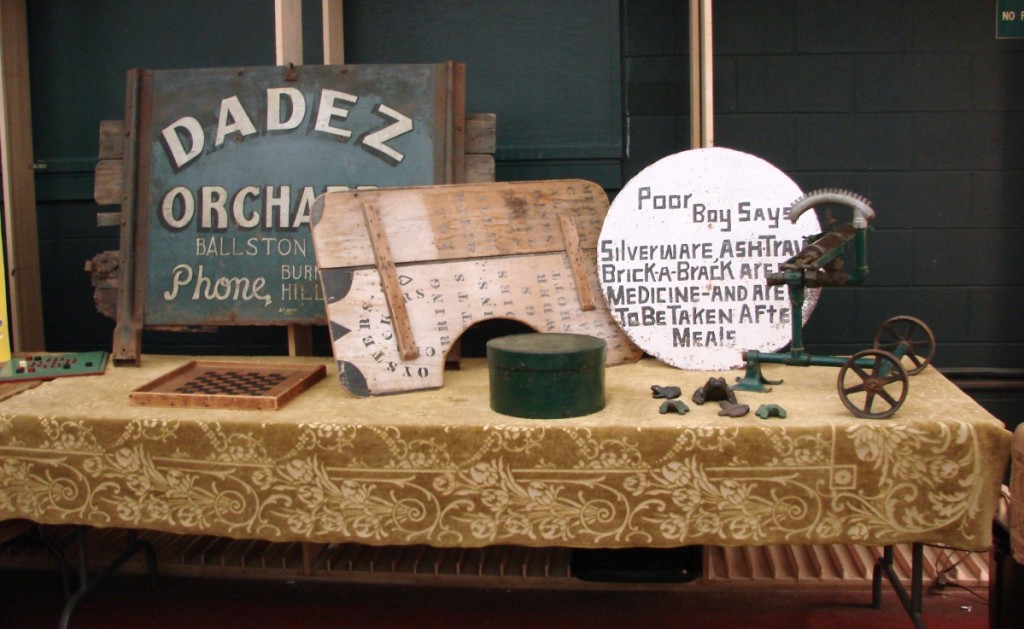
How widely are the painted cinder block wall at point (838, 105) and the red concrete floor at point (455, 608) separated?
3.11 feet

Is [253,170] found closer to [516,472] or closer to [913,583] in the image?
[516,472]

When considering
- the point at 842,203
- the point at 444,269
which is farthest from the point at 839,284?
the point at 444,269

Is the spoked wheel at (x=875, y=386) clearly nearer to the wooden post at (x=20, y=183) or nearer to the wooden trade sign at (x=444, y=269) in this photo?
the wooden trade sign at (x=444, y=269)

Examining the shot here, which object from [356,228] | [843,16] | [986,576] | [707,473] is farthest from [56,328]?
[986,576]

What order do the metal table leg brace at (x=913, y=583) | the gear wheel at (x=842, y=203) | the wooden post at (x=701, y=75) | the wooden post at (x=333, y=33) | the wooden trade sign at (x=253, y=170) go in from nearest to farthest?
the gear wheel at (x=842, y=203) < the metal table leg brace at (x=913, y=583) < the wooden post at (x=701, y=75) < the wooden trade sign at (x=253, y=170) < the wooden post at (x=333, y=33)

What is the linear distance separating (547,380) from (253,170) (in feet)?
4.20

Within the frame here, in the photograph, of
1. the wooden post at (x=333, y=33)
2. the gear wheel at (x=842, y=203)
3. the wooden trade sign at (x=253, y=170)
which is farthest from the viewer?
the wooden post at (x=333, y=33)

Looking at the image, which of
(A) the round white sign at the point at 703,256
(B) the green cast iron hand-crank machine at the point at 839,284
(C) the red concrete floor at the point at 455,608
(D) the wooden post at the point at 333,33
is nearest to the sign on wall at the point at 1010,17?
(A) the round white sign at the point at 703,256

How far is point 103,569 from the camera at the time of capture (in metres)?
2.76

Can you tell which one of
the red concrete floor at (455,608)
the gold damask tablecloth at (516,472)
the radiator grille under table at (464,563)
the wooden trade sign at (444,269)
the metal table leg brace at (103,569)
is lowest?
the red concrete floor at (455,608)

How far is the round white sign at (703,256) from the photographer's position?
2414 mm

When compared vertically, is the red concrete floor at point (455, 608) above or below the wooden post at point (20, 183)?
below

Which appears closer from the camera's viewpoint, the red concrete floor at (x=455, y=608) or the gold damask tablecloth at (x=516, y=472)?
the gold damask tablecloth at (x=516, y=472)

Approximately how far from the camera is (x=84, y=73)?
10.5ft
